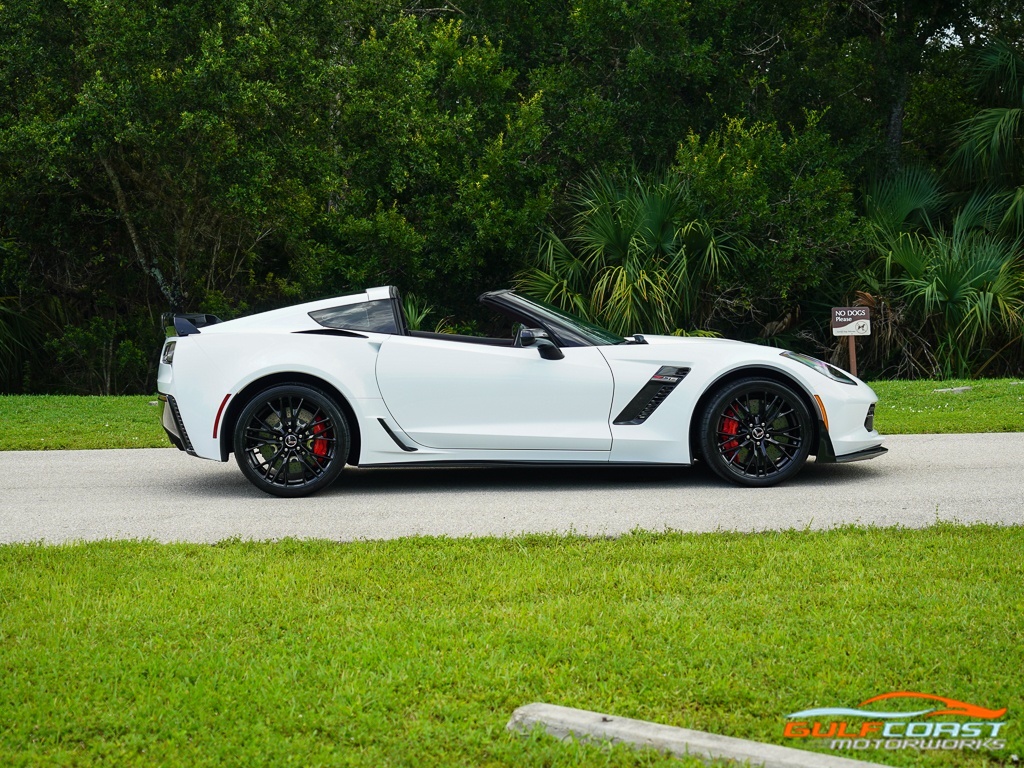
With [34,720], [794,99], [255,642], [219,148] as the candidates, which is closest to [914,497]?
[255,642]

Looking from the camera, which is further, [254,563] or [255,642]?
[254,563]

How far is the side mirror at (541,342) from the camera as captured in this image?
7406 mm

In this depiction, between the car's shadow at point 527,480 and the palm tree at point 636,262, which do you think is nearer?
the car's shadow at point 527,480

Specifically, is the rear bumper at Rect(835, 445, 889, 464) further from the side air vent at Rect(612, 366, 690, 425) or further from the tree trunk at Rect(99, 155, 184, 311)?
the tree trunk at Rect(99, 155, 184, 311)

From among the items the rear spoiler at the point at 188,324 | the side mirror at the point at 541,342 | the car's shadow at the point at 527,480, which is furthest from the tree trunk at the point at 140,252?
the side mirror at the point at 541,342

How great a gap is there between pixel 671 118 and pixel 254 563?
16.5 metres

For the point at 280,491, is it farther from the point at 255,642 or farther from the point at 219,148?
the point at 219,148

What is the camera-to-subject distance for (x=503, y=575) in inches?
193

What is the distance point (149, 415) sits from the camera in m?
12.6

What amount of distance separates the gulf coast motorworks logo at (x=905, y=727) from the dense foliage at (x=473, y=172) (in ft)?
42.5

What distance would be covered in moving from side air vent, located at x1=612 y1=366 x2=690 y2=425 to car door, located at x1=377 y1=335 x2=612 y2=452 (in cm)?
14

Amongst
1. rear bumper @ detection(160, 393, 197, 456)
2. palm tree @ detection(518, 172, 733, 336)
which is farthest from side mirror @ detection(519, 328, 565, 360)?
palm tree @ detection(518, 172, 733, 336)

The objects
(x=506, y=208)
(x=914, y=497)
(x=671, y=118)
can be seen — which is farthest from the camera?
(x=671, y=118)

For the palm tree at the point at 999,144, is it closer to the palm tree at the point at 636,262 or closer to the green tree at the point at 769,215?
the green tree at the point at 769,215
